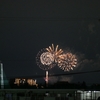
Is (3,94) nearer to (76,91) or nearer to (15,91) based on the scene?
(15,91)

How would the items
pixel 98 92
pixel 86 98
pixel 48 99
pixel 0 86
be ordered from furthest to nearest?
pixel 0 86, pixel 98 92, pixel 86 98, pixel 48 99

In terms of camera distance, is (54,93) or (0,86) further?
(0,86)

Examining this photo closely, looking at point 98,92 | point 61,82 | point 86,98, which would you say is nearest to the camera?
point 86,98

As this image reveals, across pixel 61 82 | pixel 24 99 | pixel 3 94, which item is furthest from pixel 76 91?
pixel 61 82

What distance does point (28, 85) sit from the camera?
65.8 m

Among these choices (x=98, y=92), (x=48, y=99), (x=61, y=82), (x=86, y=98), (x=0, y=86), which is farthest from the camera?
(x=61, y=82)

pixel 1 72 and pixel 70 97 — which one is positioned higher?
pixel 1 72

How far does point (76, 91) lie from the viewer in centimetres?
4434

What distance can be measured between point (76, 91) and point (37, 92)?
544cm

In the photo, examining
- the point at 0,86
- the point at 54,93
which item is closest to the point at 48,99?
the point at 54,93

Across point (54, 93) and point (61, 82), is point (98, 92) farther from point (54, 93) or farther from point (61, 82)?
point (61, 82)

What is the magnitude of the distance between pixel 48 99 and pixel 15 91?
516 cm

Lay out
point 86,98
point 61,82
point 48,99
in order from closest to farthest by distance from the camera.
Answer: point 48,99 → point 86,98 → point 61,82

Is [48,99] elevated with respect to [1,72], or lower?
lower
